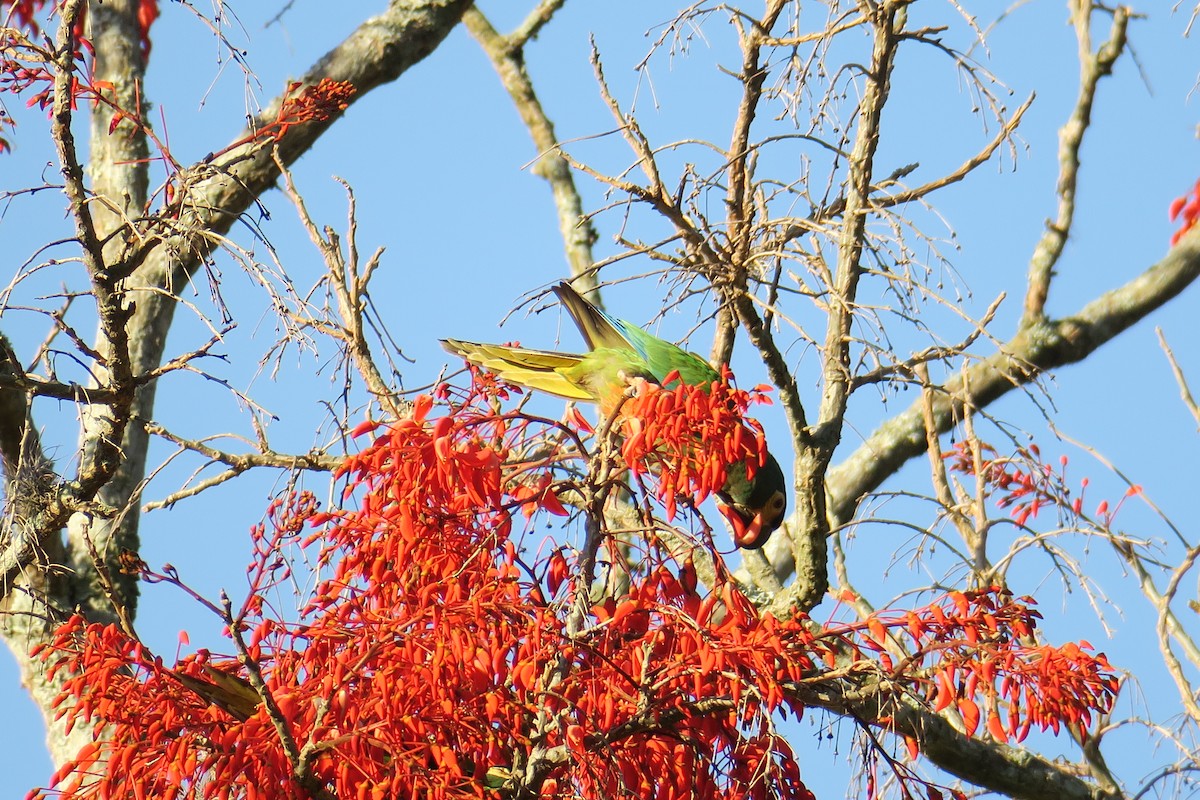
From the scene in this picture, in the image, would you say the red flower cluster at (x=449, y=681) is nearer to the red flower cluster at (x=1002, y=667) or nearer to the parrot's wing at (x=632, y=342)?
the red flower cluster at (x=1002, y=667)

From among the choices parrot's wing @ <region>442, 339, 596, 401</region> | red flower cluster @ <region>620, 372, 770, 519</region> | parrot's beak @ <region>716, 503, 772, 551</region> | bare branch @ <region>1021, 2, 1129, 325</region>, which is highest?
bare branch @ <region>1021, 2, 1129, 325</region>

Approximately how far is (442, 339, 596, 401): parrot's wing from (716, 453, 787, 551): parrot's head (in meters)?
0.74

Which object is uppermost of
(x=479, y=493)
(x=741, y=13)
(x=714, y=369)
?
(x=741, y=13)

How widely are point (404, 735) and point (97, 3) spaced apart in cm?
541

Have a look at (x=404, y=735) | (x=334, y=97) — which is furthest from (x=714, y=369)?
(x=404, y=735)

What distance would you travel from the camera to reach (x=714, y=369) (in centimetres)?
473

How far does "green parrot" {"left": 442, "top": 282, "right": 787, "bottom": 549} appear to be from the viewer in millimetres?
4875

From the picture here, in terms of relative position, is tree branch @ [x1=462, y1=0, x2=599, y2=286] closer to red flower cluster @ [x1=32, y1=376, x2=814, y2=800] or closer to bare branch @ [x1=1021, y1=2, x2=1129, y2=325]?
bare branch @ [x1=1021, y1=2, x2=1129, y2=325]

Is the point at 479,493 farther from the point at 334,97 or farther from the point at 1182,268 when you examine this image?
the point at 1182,268

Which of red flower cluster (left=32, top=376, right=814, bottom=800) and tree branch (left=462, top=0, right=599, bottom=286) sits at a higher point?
tree branch (left=462, top=0, right=599, bottom=286)

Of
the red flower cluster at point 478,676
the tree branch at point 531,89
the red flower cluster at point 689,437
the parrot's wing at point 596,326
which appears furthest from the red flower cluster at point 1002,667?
the tree branch at point 531,89

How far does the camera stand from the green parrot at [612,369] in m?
4.88

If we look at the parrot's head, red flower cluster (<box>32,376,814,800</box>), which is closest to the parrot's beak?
the parrot's head

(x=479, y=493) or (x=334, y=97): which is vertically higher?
(x=334, y=97)
